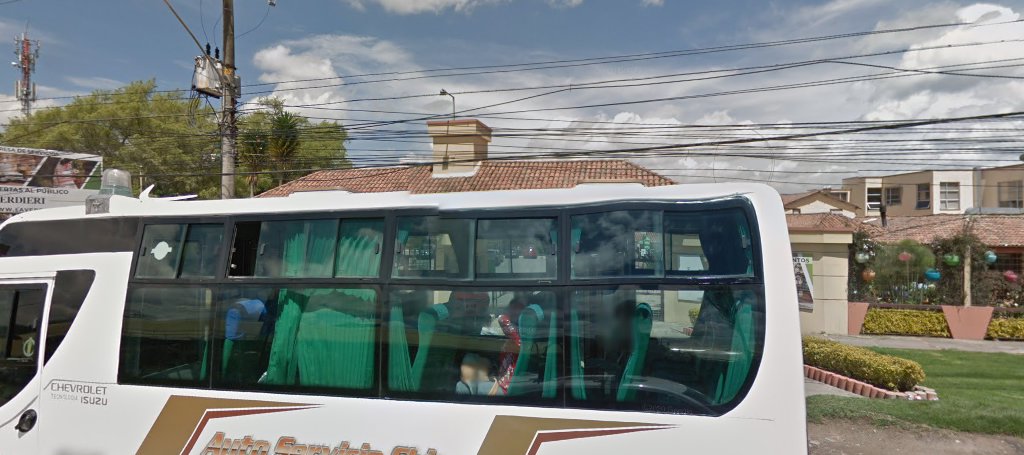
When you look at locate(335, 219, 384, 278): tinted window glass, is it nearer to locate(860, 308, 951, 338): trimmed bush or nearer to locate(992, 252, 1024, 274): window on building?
locate(860, 308, 951, 338): trimmed bush

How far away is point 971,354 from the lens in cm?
1309

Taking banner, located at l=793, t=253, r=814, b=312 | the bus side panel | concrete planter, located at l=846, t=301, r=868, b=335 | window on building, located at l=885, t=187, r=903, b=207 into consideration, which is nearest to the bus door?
the bus side panel

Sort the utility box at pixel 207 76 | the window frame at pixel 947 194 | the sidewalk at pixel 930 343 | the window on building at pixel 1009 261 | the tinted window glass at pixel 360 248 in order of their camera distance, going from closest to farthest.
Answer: the tinted window glass at pixel 360 248 < the utility box at pixel 207 76 < the sidewalk at pixel 930 343 < the window on building at pixel 1009 261 < the window frame at pixel 947 194

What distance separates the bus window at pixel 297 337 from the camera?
3514 millimetres

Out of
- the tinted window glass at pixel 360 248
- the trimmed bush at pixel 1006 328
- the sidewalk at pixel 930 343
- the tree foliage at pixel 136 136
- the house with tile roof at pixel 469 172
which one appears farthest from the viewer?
the tree foliage at pixel 136 136

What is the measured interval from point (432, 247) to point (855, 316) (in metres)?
15.8

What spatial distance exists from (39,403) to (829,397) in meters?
8.46

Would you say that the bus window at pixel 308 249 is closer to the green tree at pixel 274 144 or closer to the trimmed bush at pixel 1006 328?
the green tree at pixel 274 144

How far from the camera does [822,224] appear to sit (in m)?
15.6

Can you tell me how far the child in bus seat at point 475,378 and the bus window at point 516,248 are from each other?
19.7 inches

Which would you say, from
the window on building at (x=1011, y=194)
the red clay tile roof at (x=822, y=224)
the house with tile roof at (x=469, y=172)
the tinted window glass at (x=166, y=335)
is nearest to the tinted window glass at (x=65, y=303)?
the tinted window glass at (x=166, y=335)

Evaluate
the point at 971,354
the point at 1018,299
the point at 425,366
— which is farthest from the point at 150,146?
the point at 1018,299

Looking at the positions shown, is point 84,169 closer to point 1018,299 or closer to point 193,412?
point 193,412

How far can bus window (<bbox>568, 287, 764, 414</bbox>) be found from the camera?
304 cm
